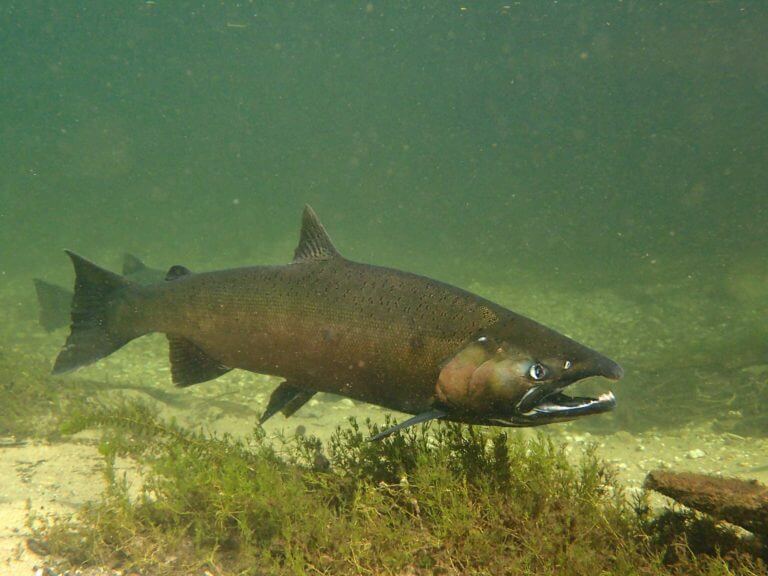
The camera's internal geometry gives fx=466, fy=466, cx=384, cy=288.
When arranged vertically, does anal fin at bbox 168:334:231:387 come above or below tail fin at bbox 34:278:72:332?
below

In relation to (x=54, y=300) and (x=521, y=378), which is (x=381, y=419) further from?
(x=54, y=300)

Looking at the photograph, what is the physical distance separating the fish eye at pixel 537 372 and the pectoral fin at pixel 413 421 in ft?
1.80

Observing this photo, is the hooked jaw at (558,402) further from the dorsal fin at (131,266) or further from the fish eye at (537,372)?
the dorsal fin at (131,266)

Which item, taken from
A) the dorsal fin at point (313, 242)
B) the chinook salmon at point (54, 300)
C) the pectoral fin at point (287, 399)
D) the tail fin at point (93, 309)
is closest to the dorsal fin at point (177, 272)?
the tail fin at point (93, 309)

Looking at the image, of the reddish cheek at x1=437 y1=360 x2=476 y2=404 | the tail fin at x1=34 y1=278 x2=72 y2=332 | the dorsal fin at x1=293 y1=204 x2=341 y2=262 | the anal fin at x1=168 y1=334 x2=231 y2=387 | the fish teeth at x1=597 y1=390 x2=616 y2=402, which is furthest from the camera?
the tail fin at x1=34 y1=278 x2=72 y2=332

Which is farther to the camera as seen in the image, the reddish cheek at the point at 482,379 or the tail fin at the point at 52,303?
the tail fin at the point at 52,303

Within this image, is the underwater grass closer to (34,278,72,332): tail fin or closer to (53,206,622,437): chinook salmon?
(53,206,622,437): chinook salmon

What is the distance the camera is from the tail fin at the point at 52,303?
368 inches

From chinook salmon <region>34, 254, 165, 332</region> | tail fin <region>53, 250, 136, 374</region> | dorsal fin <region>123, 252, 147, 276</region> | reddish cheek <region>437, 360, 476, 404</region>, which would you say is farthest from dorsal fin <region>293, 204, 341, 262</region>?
dorsal fin <region>123, 252, 147, 276</region>

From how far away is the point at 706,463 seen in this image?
5.72m

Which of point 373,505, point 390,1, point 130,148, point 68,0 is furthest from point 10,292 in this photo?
point 130,148

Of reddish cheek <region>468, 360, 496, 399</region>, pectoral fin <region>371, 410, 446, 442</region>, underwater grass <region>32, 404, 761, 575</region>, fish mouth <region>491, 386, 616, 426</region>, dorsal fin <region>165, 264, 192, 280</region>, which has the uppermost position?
dorsal fin <region>165, 264, 192, 280</region>

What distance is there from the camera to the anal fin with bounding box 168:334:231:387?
361cm

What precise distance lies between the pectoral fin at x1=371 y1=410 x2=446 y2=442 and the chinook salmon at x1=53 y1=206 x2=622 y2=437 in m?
0.01
